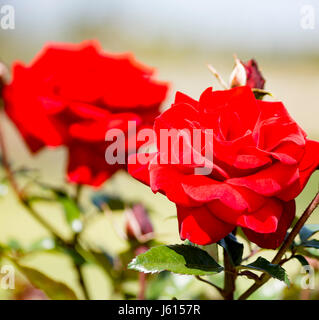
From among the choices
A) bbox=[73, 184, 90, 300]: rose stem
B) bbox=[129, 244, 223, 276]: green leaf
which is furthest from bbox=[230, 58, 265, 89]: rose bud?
bbox=[73, 184, 90, 300]: rose stem

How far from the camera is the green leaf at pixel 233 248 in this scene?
0.93 feet

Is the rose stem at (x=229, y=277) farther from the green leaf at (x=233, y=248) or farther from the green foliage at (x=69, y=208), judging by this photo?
the green foliage at (x=69, y=208)

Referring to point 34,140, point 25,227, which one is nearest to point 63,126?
point 34,140

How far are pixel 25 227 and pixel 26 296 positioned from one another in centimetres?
98

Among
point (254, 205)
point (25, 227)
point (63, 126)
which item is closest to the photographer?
point (254, 205)

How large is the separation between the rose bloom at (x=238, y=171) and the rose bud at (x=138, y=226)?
17 centimetres

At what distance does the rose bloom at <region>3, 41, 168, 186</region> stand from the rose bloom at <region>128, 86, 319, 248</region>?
16 centimetres

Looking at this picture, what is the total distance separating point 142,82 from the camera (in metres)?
0.45

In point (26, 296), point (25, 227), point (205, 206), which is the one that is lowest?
point (25, 227)

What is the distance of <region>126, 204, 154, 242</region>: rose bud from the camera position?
43cm

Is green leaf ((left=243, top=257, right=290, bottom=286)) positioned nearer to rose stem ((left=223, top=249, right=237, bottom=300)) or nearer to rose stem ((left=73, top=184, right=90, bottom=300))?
rose stem ((left=223, top=249, right=237, bottom=300))
